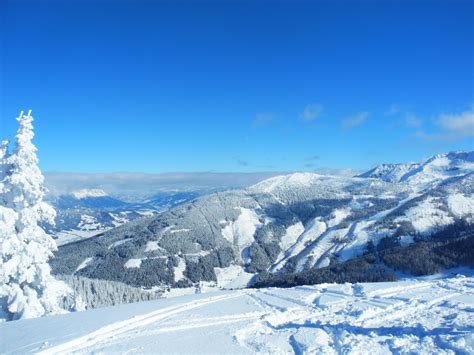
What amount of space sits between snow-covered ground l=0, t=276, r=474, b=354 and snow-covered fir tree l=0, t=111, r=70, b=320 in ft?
19.7

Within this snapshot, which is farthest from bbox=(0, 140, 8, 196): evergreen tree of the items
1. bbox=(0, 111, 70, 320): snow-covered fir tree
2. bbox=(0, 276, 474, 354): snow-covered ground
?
bbox=(0, 276, 474, 354): snow-covered ground

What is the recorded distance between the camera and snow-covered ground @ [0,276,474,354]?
47.4 feet

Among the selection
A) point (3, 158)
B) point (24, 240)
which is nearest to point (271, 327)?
point (24, 240)

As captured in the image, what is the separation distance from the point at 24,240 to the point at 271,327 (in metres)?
20.0

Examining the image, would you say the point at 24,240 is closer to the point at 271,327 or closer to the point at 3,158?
the point at 3,158

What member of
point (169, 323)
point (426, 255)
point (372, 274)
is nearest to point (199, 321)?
point (169, 323)

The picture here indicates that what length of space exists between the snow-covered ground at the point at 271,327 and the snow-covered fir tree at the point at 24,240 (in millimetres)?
5990

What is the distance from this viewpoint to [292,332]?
16.4 m

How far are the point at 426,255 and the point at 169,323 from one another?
11395cm

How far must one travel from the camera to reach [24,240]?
27234mm

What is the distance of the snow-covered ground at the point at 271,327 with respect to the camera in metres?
14.4

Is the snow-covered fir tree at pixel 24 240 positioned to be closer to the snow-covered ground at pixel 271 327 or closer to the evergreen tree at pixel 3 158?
the evergreen tree at pixel 3 158

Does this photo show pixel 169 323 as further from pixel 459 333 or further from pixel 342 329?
pixel 459 333

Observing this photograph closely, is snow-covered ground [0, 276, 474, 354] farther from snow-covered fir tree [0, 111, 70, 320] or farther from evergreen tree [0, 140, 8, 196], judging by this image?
evergreen tree [0, 140, 8, 196]
